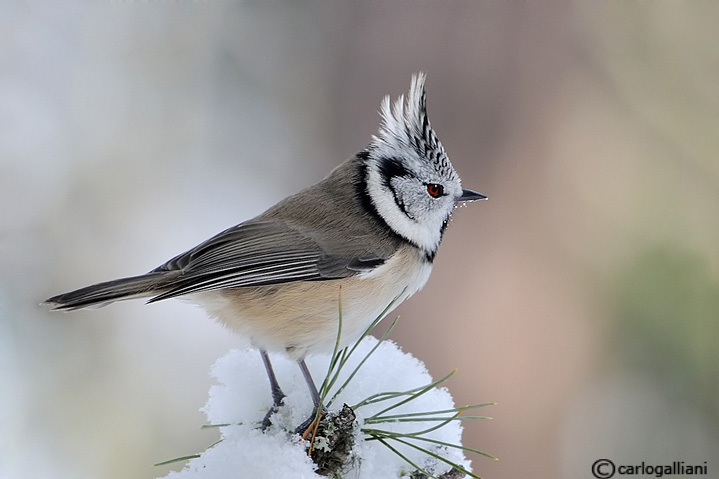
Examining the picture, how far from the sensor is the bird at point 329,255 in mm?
1573

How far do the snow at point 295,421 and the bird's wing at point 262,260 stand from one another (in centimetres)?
29

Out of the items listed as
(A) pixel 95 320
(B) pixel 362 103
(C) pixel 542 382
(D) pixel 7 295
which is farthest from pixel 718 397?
(D) pixel 7 295

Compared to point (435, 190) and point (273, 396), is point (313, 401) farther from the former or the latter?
point (435, 190)

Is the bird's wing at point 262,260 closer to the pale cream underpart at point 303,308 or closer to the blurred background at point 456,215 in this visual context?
the pale cream underpart at point 303,308

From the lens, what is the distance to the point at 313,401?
3.99 feet

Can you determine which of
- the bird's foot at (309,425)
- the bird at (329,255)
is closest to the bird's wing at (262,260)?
the bird at (329,255)

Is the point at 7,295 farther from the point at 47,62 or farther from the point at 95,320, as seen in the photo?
the point at 47,62

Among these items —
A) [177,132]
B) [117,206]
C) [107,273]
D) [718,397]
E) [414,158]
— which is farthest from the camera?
[177,132]

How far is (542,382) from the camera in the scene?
271cm

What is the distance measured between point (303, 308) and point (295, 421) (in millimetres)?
477

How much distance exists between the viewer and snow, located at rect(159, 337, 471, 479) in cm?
95

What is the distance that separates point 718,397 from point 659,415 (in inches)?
9.1

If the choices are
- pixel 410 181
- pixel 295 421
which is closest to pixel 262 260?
pixel 410 181

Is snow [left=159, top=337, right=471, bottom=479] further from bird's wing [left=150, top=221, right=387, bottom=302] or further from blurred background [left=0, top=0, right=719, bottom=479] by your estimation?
blurred background [left=0, top=0, right=719, bottom=479]
